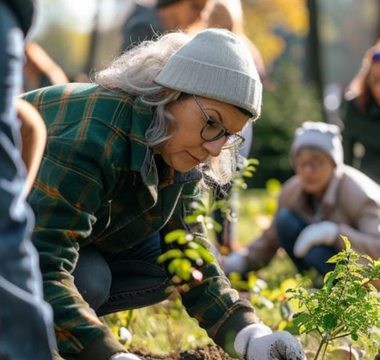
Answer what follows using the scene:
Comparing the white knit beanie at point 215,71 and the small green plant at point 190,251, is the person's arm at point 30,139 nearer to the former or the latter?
the white knit beanie at point 215,71

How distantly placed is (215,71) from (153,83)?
214 mm

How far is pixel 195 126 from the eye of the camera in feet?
11.5

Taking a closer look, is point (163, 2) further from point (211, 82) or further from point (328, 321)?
point (328, 321)

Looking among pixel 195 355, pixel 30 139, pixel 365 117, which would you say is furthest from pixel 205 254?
pixel 365 117

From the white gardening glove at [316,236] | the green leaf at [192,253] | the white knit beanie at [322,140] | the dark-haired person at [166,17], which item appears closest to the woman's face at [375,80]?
the white knit beanie at [322,140]

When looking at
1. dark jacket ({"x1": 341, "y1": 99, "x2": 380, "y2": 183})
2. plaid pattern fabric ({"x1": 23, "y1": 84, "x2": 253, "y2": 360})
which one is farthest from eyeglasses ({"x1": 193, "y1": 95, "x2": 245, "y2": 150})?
dark jacket ({"x1": 341, "y1": 99, "x2": 380, "y2": 183})

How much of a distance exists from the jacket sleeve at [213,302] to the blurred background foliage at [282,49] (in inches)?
25.8

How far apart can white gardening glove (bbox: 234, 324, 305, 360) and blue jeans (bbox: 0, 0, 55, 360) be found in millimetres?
1095

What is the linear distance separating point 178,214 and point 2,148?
5.28 feet

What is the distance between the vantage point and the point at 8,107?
8.17ft

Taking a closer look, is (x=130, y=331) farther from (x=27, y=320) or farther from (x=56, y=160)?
(x=27, y=320)

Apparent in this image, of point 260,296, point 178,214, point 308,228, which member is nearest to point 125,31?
point 308,228

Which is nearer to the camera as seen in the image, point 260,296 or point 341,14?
point 260,296

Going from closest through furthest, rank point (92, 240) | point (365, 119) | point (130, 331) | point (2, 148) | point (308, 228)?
point (2, 148) → point (92, 240) → point (130, 331) → point (308, 228) → point (365, 119)
